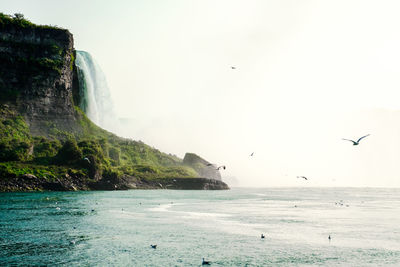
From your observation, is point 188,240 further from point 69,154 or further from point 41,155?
point 41,155

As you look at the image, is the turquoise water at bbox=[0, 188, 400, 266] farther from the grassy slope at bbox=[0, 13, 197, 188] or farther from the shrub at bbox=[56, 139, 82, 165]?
the shrub at bbox=[56, 139, 82, 165]

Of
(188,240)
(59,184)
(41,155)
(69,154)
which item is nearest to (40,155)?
(41,155)

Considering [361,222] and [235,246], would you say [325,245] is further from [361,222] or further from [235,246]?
[361,222]

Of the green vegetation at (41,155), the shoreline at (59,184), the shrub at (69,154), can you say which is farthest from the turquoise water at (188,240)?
the shrub at (69,154)

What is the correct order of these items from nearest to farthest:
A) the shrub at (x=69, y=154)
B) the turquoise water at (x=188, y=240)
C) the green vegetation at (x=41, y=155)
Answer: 1. the turquoise water at (x=188, y=240)
2. the green vegetation at (x=41, y=155)
3. the shrub at (x=69, y=154)

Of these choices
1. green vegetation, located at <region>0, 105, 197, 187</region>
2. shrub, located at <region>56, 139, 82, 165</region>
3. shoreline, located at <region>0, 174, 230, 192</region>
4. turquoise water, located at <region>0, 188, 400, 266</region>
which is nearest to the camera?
turquoise water, located at <region>0, 188, 400, 266</region>

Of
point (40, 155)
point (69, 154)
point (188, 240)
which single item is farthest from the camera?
point (40, 155)

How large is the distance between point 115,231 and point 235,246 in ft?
59.9

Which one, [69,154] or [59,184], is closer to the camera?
[59,184]

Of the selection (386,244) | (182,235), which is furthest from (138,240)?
(386,244)

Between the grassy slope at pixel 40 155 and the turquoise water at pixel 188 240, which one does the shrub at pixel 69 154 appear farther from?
the turquoise water at pixel 188 240

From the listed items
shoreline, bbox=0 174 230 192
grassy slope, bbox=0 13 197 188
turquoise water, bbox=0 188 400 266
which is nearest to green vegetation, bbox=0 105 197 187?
grassy slope, bbox=0 13 197 188

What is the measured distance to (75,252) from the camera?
35.9 metres

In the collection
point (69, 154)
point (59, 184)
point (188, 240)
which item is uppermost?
point (69, 154)
